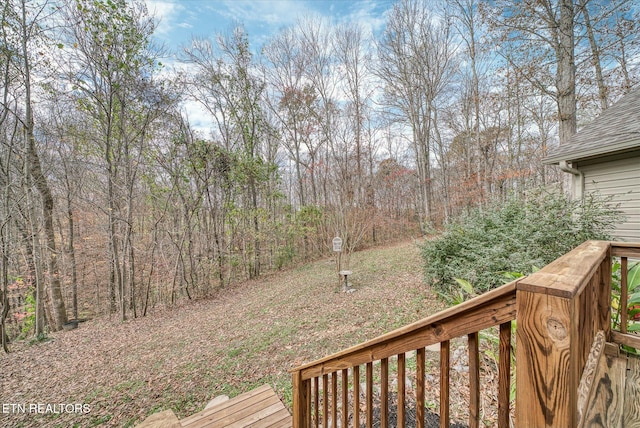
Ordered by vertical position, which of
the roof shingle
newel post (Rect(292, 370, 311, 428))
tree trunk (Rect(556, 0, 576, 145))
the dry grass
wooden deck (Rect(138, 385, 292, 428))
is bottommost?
the dry grass

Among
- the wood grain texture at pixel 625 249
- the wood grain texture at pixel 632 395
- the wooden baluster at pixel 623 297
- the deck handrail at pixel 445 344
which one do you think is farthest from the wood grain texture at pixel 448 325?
the wooden baluster at pixel 623 297

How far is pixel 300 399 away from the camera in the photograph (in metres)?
1.68

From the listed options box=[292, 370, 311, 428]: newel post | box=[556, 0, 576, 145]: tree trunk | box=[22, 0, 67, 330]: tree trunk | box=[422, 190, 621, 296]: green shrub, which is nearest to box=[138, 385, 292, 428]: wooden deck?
box=[292, 370, 311, 428]: newel post

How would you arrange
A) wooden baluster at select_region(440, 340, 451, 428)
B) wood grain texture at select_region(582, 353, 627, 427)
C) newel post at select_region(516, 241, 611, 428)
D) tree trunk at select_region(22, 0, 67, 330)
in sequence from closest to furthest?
newel post at select_region(516, 241, 611, 428), wooden baluster at select_region(440, 340, 451, 428), wood grain texture at select_region(582, 353, 627, 427), tree trunk at select_region(22, 0, 67, 330)

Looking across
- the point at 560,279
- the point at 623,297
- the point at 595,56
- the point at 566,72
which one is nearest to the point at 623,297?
the point at 623,297

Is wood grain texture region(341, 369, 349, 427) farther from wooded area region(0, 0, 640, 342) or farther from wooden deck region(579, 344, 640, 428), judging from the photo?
wooded area region(0, 0, 640, 342)

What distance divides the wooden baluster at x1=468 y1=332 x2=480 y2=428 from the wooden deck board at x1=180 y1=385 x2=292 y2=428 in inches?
85.5

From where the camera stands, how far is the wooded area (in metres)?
5.64

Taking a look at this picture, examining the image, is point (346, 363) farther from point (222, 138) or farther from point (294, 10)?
point (294, 10)

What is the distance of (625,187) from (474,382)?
6.03 metres

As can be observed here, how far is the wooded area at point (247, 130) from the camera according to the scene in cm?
564

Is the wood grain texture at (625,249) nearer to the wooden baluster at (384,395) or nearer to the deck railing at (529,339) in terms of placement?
the deck railing at (529,339)

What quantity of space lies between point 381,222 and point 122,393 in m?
11.7

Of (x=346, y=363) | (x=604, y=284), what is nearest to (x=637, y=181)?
(x=604, y=284)
